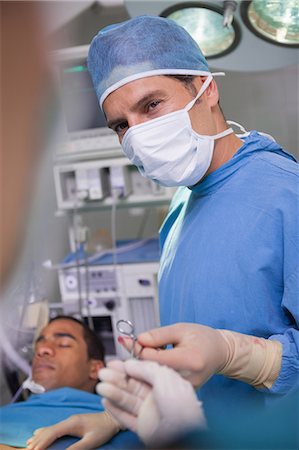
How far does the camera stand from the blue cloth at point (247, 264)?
34.8 inches

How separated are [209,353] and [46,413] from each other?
3.85ft

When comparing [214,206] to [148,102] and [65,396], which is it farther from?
[65,396]

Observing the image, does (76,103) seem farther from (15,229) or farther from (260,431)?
(260,431)

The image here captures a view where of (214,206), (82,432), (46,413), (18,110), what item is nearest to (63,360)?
(46,413)

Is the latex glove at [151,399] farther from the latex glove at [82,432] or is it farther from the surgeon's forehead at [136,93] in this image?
the latex glove at [82,432]

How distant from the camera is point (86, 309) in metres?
2.30

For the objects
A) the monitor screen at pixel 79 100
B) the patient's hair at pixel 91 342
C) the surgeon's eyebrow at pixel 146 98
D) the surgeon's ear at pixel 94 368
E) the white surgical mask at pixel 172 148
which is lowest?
the surgeon's ear at pixel 94 368

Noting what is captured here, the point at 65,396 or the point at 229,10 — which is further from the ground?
the point at 229,10

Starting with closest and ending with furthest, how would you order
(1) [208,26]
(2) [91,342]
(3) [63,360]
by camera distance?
(1) [208,26], (3) [63,360], (2) [91,342]

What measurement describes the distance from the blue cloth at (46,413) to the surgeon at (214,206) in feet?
1.94

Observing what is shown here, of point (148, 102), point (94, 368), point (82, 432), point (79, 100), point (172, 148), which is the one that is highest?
point (148, 102)

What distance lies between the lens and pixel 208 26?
146 centimetres

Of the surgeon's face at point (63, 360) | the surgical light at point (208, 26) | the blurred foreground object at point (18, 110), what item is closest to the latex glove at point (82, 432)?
the surgeon's face at point (63, 360)

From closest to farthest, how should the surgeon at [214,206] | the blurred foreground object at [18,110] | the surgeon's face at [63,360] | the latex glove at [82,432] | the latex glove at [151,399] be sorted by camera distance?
the latex glove at [151,399]
the surgeon at [214,206]
the latex glove at [82,432]
the blurred foreground object at [18,110]
the surgeon's face at [63,360]
